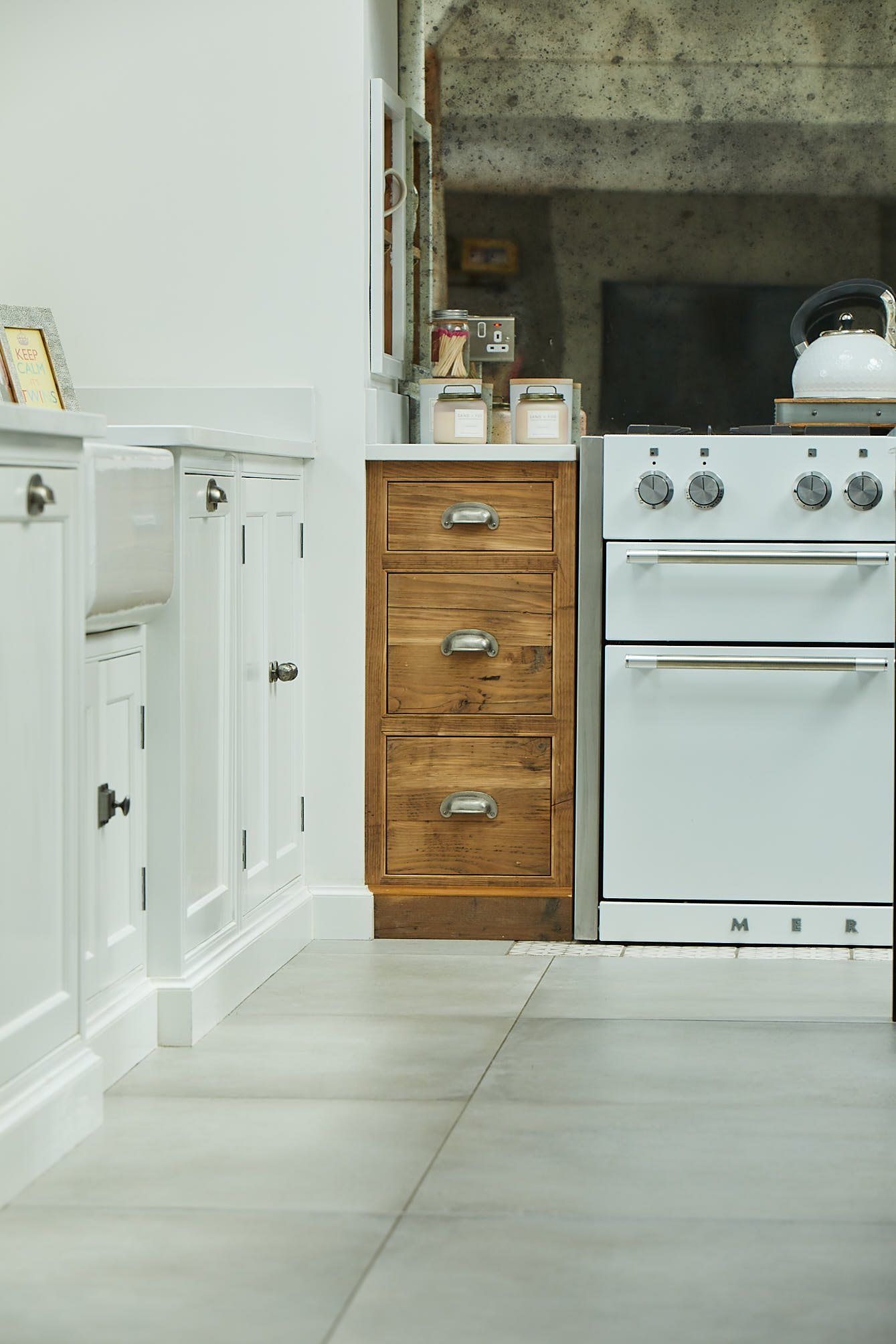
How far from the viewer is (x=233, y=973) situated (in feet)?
8.57

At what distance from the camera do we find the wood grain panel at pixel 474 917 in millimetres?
3113

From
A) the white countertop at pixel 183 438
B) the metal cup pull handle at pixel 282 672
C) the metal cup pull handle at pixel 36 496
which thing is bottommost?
the metal cup pull handle at pixel 282 672

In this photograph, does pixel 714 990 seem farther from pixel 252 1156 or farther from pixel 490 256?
pixel 490 256

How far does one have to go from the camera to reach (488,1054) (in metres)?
2.37

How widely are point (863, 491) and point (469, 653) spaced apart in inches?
31.5

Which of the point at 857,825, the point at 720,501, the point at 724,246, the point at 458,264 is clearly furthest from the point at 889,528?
the point at 458,264

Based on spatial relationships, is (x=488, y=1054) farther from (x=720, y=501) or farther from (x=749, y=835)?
(x=720, y=501)

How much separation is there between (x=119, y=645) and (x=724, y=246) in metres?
2.11

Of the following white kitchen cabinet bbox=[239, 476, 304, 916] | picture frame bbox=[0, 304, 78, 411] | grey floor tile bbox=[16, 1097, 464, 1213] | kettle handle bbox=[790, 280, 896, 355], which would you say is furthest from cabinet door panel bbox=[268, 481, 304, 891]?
kettle handle bbox=[790, 280, 896, 355]

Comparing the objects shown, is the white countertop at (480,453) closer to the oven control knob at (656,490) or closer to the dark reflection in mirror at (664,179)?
the oven control knob at (656,490)

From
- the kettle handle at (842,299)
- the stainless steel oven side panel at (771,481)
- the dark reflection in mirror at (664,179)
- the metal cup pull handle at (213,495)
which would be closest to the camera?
the metal cup pull handle at (213,495)

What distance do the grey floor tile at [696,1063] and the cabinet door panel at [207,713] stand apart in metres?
0.52

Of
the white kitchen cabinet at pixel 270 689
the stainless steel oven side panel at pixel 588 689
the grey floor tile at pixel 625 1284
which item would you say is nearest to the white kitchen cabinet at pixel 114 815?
the white kitchen cabinet at pixel 270 689

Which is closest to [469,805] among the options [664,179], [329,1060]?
[329,1060]
